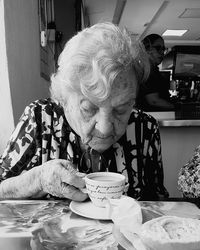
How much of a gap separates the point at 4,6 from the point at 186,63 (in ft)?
5.58

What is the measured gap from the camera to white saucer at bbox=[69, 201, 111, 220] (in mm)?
769

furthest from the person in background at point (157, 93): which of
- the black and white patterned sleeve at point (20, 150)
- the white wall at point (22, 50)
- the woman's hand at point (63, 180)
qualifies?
the woman's hand at point (63, 180)

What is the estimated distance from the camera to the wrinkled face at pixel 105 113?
989 millimetres

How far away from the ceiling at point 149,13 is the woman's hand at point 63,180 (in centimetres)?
467

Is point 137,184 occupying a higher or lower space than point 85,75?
lower

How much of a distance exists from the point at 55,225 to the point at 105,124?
37 centimetres

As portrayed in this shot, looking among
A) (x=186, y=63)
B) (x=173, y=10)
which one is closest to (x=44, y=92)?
(x=186, y=63)

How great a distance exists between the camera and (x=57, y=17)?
411 cm

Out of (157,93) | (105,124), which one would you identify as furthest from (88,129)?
(157,93)

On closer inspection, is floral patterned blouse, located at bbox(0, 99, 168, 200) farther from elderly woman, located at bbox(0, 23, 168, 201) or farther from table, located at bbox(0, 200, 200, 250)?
table, located at bbox(0, 200, 200, 250)

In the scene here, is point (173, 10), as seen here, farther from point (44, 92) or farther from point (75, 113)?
point (75, 113)

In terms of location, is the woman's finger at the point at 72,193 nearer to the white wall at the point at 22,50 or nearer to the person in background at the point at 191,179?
the person in background at the point at 191,179

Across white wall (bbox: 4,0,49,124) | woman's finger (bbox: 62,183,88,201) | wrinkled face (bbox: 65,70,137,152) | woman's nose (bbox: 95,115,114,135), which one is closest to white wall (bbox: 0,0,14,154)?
white wall (bbox: 4,0,49,124)

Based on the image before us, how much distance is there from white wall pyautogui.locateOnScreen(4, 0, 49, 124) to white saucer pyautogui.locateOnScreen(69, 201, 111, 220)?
2.97 ft
